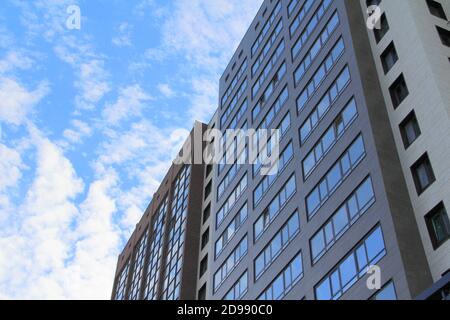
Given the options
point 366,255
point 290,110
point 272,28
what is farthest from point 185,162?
point 366,255

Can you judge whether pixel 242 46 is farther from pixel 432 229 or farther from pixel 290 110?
pixel 432 229

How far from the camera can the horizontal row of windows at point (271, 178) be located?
145ft

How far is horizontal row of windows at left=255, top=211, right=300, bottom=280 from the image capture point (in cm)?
3975

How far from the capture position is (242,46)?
65.0 meters

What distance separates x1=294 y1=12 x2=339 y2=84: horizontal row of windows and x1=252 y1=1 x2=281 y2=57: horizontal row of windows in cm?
1173

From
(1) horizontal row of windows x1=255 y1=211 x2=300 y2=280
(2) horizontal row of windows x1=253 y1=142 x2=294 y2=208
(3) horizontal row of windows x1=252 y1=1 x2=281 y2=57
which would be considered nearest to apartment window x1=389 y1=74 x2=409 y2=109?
(2) horizontal row of windows x1=253 y1=142 x2=294 y2=208

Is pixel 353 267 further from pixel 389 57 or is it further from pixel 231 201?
pixel 231 201

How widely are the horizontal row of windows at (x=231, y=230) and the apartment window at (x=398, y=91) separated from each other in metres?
16.5

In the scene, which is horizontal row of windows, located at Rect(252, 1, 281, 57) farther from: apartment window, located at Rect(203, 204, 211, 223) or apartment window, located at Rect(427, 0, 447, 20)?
apartment window, located at Rect(427, 0, 447, 20)

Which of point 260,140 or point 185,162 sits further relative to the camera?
point 185,162

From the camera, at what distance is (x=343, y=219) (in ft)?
112

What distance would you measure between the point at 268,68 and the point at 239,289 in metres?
21.1

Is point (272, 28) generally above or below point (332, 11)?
above
